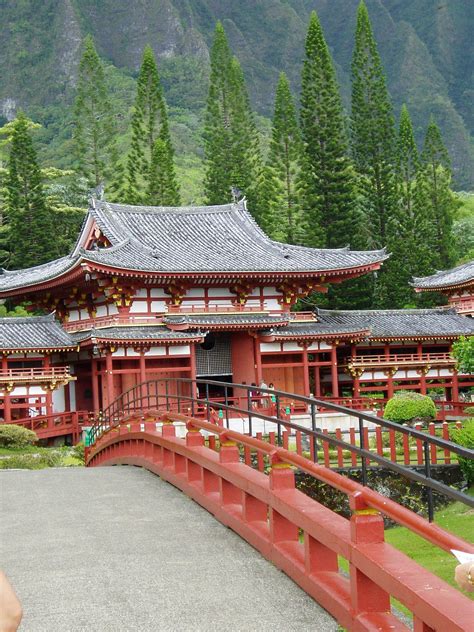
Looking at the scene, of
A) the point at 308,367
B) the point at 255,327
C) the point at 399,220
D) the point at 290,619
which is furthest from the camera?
Result: the point at 399,220

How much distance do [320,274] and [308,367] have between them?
3291mm

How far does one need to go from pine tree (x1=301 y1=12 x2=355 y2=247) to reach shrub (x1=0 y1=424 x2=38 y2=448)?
914 inches

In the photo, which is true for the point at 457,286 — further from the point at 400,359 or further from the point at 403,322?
the point at 400,359

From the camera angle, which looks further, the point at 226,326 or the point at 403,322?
the point at 403,322

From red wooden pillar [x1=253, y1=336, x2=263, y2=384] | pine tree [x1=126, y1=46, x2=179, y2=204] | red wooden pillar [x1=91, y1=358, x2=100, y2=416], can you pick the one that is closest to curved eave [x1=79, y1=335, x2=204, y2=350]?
red wooden pillar [x1=91, y1=358, x2=100, y2=416]

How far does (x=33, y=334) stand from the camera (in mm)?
28656

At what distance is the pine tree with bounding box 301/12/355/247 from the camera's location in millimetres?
46031

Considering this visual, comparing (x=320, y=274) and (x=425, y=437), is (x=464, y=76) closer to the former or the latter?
(x=320, y=274)

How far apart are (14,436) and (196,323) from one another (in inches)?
274

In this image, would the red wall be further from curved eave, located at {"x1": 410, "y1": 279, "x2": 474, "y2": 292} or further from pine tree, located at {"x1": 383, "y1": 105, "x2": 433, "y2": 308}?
pine tree, located at {"x1": 383, "y1": 105, "x2": 433, "y2": 308}

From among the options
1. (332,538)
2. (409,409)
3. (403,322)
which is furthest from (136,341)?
(332,538)

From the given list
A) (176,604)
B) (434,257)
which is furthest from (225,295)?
A: (176,604)

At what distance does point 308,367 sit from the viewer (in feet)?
104

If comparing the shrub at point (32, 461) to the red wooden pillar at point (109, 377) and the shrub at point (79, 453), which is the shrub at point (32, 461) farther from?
the red wooden pillar at point (109, 377)
